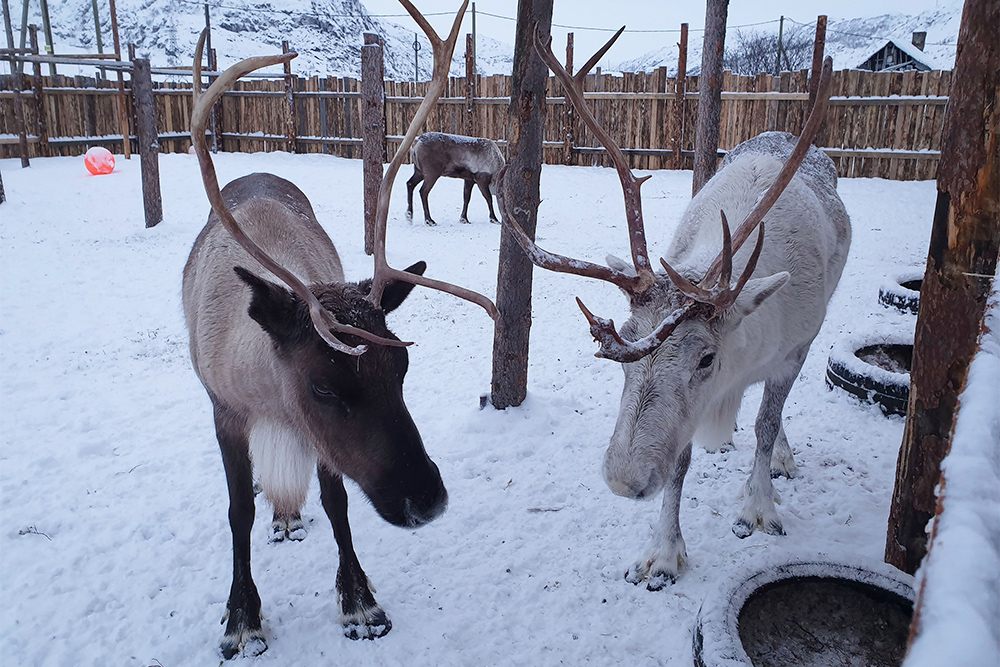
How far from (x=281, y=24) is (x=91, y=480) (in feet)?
203

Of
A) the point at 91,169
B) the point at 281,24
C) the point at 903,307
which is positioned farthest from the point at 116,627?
the point at 281,24

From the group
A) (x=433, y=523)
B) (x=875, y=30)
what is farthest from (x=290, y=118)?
(x=875, y=30)

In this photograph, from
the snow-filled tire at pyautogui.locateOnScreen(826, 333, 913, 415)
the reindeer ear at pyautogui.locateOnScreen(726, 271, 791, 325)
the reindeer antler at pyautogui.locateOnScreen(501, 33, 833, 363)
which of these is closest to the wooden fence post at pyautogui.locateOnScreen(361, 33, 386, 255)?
the reindeer antler at pyautogui.locateOnScreen(501, 33, 833, 363)

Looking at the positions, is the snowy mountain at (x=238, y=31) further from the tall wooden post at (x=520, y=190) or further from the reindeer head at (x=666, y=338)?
the reindeer head at (x=666, y=338)

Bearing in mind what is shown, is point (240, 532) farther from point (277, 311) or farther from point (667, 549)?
point (667, 549)

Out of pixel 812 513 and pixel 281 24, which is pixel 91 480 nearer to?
pixel 812 513

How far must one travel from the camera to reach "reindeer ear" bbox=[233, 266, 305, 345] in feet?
6.32

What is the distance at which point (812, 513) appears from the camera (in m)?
3.14

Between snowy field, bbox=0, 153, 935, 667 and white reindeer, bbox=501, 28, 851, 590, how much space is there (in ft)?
0.90

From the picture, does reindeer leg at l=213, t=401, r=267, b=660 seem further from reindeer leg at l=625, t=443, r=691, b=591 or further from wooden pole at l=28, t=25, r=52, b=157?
wooden pole at l=28, t=25, r=52, b=157

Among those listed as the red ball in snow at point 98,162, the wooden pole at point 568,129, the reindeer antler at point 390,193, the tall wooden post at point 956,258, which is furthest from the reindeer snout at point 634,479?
the red ball in snow at point 98,162

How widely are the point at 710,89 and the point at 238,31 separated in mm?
58835

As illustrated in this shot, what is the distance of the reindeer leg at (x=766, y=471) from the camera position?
9.84ft

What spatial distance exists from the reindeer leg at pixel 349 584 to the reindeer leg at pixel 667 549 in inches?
41.5
